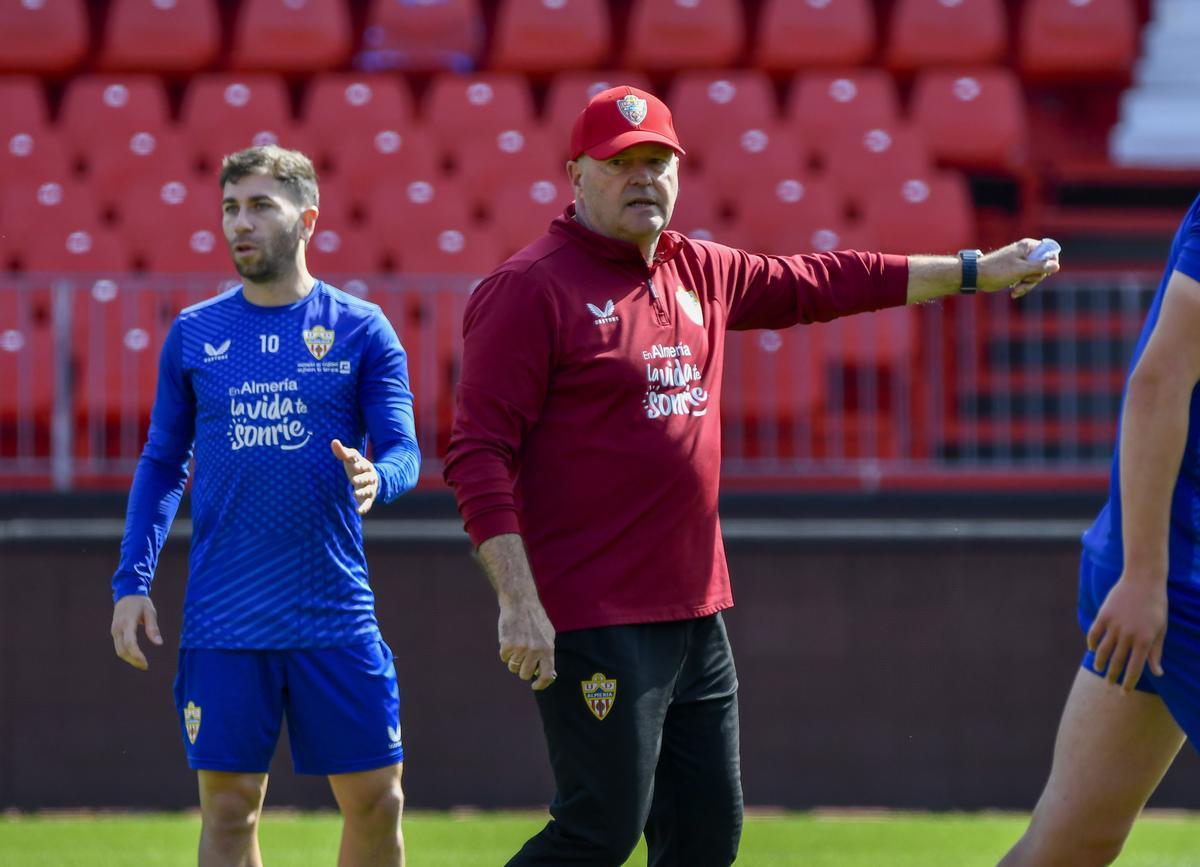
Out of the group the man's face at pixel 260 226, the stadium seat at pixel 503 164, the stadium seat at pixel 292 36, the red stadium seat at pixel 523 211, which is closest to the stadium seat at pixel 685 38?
the stadium seat at pixel 503 164

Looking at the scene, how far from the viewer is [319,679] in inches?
171

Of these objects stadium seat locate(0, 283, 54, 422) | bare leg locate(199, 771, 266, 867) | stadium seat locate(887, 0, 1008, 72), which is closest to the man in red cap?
bare leg locate(199, 771, 266, 867)

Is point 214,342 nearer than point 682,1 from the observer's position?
Yes

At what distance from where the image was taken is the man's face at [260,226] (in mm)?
4434

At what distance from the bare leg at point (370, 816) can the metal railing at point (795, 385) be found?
4133 mm

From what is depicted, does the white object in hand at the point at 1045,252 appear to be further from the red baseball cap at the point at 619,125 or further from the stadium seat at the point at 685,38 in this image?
the stadium seat at the point at 685,38

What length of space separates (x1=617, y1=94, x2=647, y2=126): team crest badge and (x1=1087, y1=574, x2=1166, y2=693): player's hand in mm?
1507

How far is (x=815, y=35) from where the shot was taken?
12.6m

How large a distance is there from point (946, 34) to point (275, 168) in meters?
9.13

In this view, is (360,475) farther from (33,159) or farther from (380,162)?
(33,159)

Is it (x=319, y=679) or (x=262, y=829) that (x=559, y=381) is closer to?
(x=319, y=679)

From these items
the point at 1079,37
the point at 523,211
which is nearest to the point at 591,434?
the point at 523,211

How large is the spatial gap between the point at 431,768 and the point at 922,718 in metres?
2.28

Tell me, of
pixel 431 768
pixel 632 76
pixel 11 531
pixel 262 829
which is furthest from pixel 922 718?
pixel 632 76
